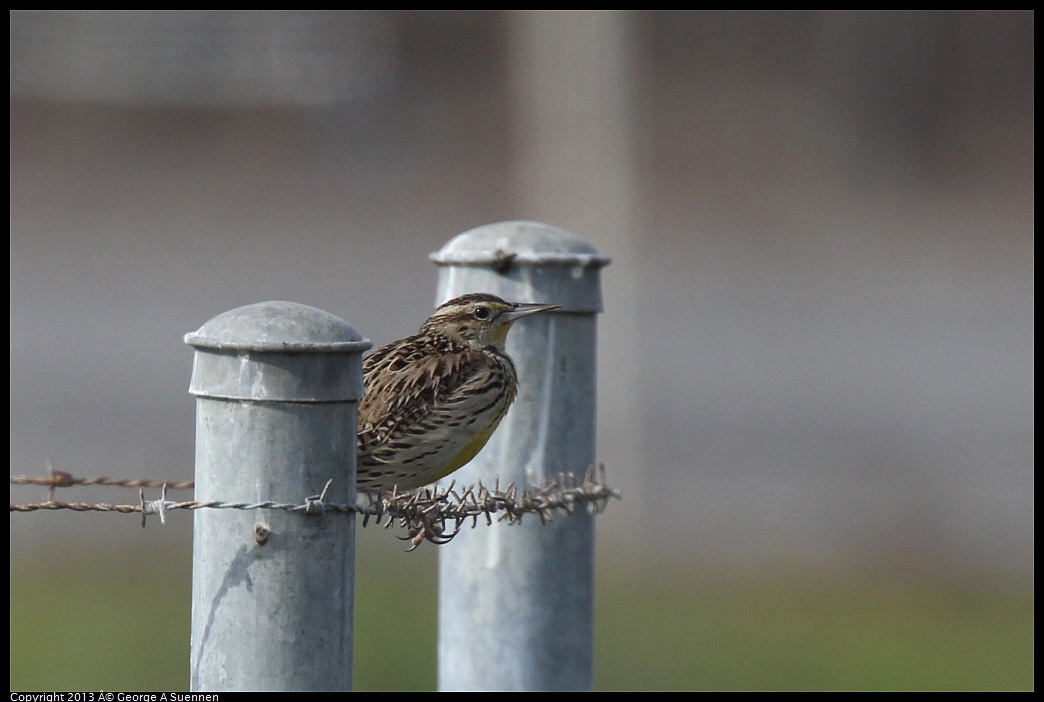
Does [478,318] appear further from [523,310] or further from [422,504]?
[422,504]

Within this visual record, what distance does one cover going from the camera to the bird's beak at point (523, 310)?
14.6 feet

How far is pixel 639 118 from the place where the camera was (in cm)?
2409

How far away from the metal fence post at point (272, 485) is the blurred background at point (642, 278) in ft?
13.0

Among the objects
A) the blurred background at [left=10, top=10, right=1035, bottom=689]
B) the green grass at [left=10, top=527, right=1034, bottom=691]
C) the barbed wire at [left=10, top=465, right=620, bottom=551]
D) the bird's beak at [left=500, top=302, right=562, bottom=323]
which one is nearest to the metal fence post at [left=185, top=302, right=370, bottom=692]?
the barbed wire at [left=10, top=465, right=620, bottom=551]

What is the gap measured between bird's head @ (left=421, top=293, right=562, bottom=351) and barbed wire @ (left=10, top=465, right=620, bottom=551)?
48 cm

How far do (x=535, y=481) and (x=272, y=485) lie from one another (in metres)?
1.42

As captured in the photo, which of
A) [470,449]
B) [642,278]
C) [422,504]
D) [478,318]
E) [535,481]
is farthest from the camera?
[642,278]

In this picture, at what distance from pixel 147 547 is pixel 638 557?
10.5ft

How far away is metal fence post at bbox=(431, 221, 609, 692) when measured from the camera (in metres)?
4.48

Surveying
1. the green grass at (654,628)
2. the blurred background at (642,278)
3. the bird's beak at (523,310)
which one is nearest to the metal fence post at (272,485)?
the bird's beak at (523,310)

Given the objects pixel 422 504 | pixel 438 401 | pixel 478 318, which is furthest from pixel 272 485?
pixel 478 318

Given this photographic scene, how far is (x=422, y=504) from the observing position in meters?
3.79
